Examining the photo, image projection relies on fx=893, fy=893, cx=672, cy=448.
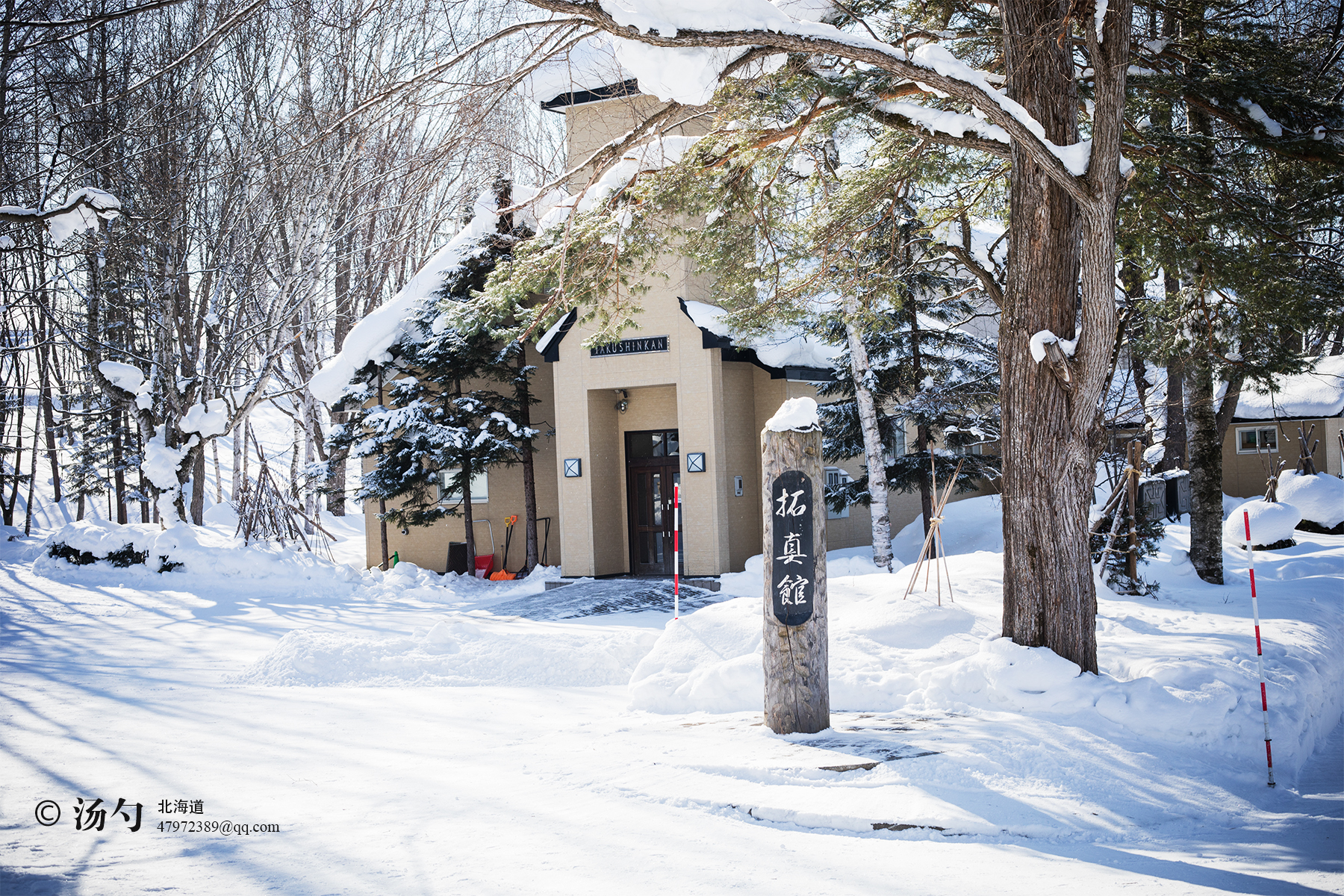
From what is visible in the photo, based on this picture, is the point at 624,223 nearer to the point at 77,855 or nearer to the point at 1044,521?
the point at 1044,521

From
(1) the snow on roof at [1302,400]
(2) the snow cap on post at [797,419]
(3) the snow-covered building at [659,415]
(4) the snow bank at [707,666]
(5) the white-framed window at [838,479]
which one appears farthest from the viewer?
(1) the snow on roof at [1302,400]

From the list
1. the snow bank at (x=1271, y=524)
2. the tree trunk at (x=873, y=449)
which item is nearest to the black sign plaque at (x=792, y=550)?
the tree trunk at (x=873, y=449)

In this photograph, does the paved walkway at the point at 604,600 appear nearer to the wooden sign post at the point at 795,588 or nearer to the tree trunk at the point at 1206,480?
the wooden sign post at the point at 795,588

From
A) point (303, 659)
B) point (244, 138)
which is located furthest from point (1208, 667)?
point (244, 138)

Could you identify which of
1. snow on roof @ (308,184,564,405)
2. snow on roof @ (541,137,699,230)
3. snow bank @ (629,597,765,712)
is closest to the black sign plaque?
snow bank @ (629,597,765,712)

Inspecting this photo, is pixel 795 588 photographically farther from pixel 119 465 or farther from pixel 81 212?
pixel 119 465

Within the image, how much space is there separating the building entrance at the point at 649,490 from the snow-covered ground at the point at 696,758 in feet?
19.8

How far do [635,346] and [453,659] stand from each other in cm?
813

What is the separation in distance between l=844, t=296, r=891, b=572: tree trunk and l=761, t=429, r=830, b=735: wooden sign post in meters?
8.25

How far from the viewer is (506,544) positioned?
19.1 metres

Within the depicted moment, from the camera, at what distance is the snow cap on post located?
263 inches

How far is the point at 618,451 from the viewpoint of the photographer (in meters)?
17.6

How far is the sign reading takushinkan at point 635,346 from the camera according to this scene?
16.2 metres

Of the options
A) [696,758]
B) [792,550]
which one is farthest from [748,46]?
[696,758]
